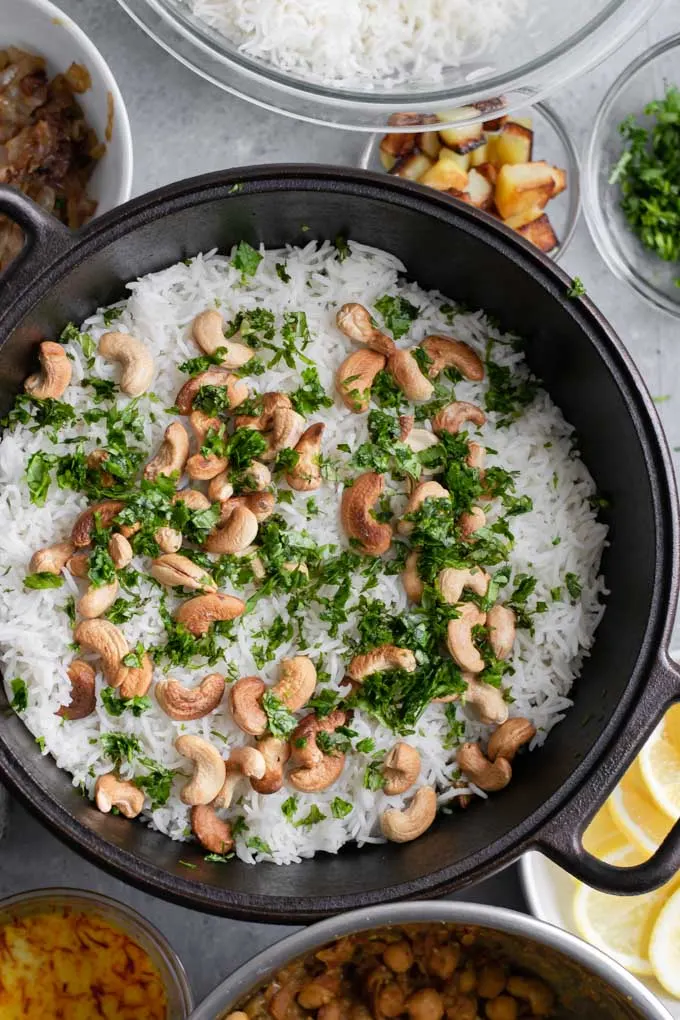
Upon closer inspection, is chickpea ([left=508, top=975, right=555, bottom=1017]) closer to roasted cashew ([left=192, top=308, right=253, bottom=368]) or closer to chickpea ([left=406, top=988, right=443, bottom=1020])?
chickpea ([left=406, top=988, right=443, bottom=1020])

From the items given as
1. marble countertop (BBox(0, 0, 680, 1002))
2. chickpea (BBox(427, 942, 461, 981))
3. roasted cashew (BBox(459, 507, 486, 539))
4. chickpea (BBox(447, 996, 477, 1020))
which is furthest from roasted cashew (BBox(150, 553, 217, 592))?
chickpea (BBox(447, 996, 477, 1020))

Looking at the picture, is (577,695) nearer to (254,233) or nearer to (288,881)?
(288,881)

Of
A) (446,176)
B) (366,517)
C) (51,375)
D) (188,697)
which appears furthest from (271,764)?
(446,176)

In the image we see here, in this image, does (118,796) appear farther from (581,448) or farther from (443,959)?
(581,448)

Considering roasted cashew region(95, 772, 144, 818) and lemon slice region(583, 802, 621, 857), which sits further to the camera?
lemon slice region(583, 802, 621, 857)

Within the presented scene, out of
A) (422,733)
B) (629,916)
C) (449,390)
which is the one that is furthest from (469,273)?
(629,916)
